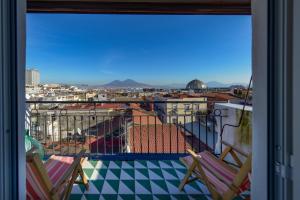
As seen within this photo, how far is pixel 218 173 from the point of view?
2.31 metres

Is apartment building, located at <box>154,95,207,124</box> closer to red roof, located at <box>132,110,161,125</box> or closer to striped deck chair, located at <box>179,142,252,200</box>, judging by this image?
red roof, located at <box>132,110,161,125</box>

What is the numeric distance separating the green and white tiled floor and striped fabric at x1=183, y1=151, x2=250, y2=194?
15.4 inches

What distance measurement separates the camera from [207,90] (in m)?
4.72

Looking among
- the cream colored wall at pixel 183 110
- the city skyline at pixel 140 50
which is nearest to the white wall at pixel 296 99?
the cream colored wall at pixel 183 110

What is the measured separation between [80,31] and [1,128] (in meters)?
8.04

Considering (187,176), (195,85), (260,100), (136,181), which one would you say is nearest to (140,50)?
(195,85)

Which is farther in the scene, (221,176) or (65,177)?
(221,176)

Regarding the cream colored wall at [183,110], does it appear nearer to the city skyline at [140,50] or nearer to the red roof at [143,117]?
the red roof at [143,117]

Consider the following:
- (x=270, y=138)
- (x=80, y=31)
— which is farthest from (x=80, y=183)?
(x=80, y=31)

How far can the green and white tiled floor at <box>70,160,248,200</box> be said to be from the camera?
105 inches

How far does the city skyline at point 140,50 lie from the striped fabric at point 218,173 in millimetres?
5602

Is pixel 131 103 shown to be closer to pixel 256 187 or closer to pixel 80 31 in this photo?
pixel 256 187

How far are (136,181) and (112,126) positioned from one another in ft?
5.32

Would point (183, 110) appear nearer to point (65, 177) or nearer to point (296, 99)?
point (65, 177)
